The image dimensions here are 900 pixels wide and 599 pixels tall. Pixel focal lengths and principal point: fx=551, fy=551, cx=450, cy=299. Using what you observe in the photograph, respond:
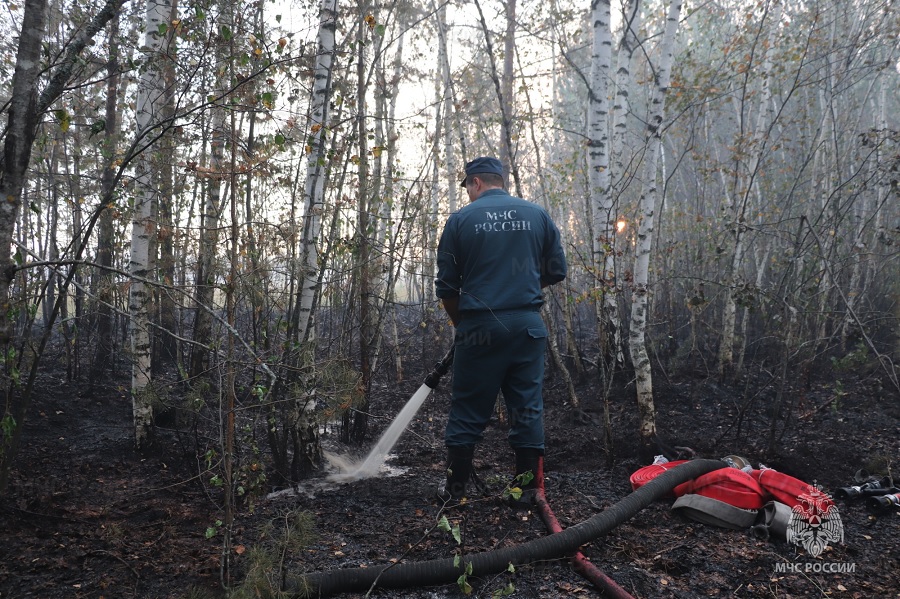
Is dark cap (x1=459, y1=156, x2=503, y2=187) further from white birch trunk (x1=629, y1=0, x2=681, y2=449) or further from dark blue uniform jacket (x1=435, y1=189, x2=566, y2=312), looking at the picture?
white birch trunk (x1=629, y1=0, x2=681, y2=449)

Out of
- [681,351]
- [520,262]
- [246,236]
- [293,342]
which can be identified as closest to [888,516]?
[520,262]

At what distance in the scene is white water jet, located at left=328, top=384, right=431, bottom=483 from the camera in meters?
4.46

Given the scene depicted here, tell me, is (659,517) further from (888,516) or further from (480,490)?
(888,516)

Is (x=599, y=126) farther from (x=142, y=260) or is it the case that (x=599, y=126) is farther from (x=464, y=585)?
(x=464, y=585)

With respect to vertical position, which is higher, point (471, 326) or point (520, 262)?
point (520, 262)

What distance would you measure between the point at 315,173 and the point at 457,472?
2492 millimetres

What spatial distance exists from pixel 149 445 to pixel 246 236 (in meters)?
2.21

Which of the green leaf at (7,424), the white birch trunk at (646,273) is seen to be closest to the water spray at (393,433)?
the white birch trunk at (646,273)

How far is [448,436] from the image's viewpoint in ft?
12.0

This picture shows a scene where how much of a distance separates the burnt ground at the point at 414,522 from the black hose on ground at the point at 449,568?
0.18ft

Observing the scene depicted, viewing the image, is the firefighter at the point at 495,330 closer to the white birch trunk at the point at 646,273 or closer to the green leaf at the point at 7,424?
the white birch trunk at the point at 646,273

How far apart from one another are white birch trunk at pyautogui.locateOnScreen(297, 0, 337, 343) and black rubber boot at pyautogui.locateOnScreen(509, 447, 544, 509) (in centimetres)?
193

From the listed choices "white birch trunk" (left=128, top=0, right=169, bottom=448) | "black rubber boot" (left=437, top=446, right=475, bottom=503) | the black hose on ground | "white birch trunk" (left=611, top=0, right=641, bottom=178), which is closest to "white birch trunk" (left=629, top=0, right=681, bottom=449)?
"white birch trunk" (left=611, top=0, right=641, bottom=178)

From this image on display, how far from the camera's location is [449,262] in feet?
12.4
